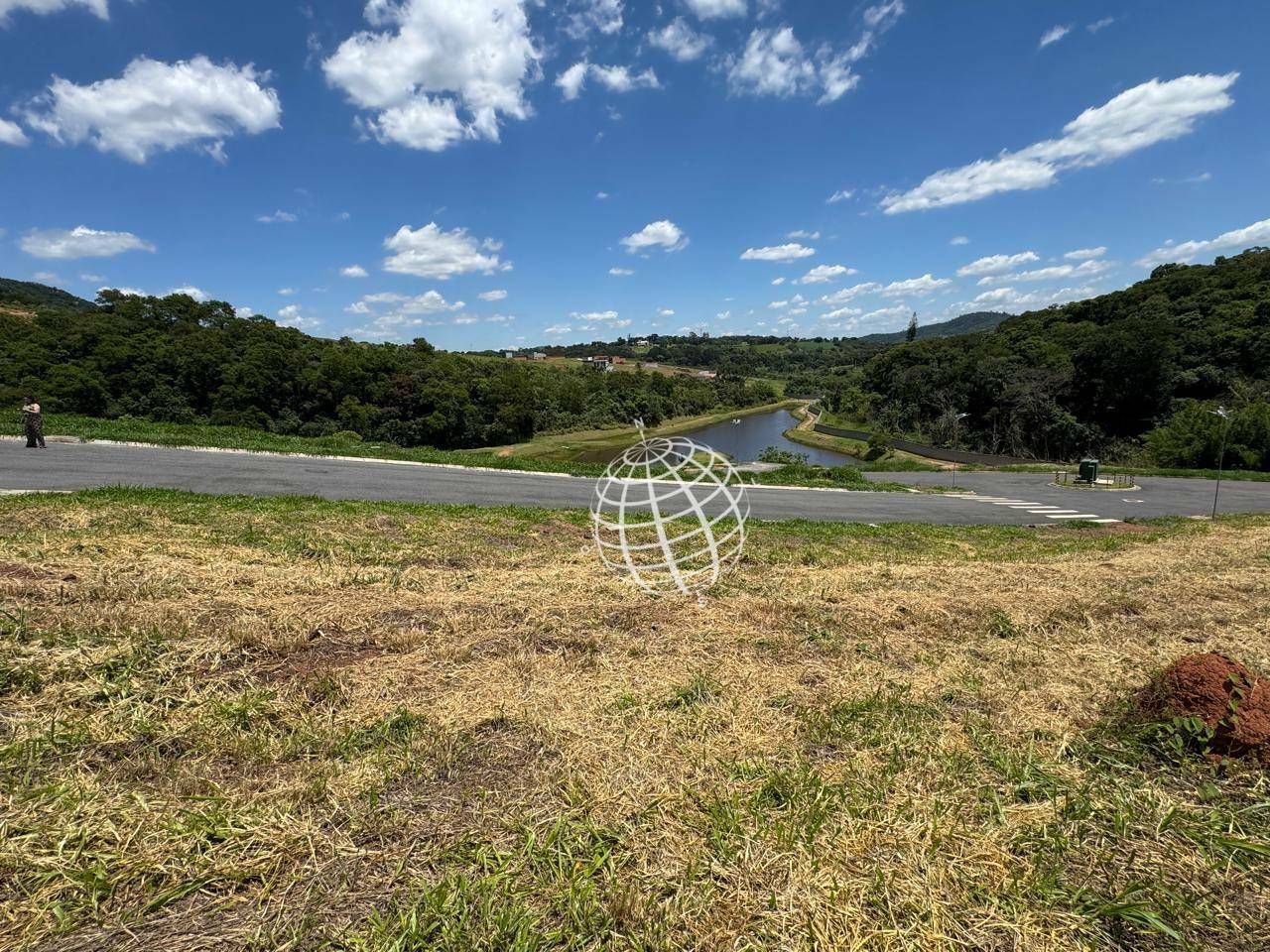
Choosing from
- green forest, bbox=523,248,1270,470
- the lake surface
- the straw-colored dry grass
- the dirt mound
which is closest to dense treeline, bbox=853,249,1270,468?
green forest, bbox=523,248,1270,470

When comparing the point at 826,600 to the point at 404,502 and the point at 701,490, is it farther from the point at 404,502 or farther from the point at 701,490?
the point at 701,490

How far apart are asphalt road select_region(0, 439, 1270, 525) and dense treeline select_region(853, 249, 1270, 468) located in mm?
24180

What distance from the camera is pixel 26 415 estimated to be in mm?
16766

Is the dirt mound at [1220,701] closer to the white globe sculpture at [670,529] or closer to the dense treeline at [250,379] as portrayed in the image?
the white globe sculpture at [670,529]

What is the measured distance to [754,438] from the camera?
261 feet

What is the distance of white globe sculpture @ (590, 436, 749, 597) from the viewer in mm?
6410

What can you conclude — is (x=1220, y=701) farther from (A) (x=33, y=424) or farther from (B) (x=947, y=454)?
(B) (x=947, y=454)

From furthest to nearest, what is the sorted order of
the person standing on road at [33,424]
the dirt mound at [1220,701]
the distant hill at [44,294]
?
the distant hill at [44,294] → the person standing on road at [33,424] → the dirt mound at [1220,701]

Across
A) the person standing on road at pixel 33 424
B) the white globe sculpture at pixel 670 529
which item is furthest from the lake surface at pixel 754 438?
the person standing on road at pixel 33 424

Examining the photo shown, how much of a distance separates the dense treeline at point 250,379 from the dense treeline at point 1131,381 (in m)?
39.9

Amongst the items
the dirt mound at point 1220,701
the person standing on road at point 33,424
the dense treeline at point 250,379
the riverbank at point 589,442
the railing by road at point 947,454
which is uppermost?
the dense treeline at point 250,379

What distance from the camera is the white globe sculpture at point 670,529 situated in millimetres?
6410

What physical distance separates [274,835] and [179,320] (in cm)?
9464

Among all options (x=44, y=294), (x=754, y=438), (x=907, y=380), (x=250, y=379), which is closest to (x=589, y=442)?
(x=754, y=438)
